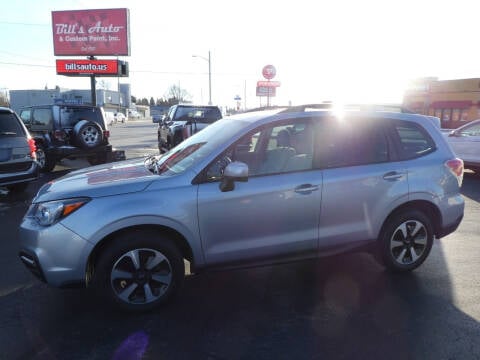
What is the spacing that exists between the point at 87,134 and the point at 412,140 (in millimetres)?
8863

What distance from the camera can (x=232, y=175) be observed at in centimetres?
322

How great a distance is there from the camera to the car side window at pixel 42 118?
10.6 metres

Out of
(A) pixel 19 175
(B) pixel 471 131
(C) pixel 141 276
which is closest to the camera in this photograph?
(C) pixel 141 276

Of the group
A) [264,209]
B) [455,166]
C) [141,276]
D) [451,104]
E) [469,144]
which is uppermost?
[451,104]

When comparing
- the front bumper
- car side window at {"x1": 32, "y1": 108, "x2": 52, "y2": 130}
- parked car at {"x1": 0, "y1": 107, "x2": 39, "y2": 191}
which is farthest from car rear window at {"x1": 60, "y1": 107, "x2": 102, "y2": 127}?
the front bumper

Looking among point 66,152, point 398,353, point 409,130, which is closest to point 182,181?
point 398,353

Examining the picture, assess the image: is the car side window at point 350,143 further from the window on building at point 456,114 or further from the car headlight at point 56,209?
the window on building at point 456,114

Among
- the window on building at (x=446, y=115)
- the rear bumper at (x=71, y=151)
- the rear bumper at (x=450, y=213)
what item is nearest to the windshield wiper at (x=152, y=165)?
the rear bumper at (x=450, y=213)

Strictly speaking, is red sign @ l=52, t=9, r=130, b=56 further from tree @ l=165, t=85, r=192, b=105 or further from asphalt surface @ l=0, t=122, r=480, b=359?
tree @ l=165, t=85, r=192, b=105

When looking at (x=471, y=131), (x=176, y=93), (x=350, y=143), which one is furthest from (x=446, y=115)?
(x=176, y=93)

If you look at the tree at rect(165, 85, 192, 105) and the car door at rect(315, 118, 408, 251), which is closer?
the car door at rect(315, 118, 408, 251)

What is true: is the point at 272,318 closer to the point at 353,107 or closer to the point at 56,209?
the point at 56,209

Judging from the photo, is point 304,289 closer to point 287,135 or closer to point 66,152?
point 287,135

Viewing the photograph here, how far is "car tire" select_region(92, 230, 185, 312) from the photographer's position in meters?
3.20
